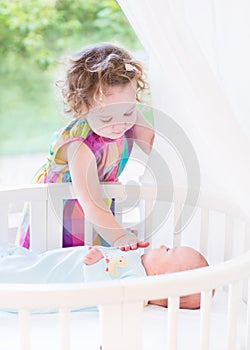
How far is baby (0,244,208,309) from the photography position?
4.60ft

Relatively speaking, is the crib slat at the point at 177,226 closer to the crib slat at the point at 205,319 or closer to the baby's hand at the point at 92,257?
the baby's hand at the point at 92,257

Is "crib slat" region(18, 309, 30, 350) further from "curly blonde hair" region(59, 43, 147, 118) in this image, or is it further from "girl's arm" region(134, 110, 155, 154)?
"girl's arm" region(134, 110, 155, 154)

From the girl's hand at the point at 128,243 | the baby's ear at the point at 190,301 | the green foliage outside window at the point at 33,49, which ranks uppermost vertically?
the green foliage outside window at the point at 33,49

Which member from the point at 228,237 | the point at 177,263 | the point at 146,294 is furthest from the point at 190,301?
the point at 146,294

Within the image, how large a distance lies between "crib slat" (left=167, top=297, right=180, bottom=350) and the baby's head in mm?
367

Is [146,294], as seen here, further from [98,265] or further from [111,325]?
[98,265]

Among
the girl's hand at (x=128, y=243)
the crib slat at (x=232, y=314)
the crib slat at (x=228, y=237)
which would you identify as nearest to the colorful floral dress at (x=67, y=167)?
the girl's hand at (x=128, y=243)

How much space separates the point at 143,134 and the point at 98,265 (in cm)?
43

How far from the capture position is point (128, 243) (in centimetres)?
157

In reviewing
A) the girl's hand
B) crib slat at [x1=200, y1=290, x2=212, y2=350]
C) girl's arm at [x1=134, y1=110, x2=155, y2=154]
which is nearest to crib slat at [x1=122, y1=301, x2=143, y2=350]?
crib slat at [x1=200, y1=290, x2=212, y2=350]

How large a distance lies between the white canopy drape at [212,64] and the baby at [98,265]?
8.9 inches

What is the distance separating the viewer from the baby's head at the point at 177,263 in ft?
4.65

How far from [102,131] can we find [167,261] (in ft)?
1.19

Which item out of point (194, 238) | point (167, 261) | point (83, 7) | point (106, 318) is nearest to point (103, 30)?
point (83, 7)
